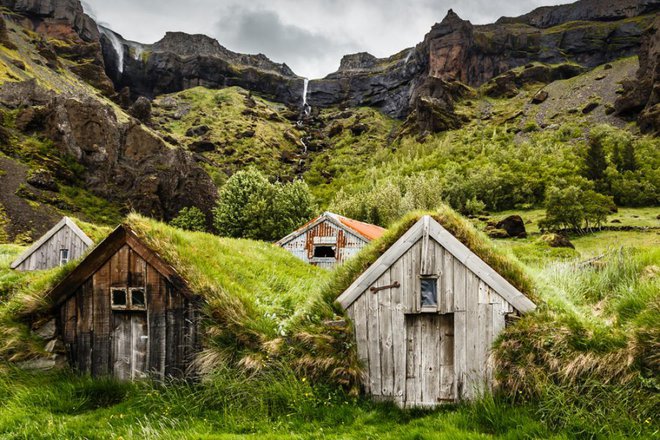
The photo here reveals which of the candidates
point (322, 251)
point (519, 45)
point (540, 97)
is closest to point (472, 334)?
point (322, 251)

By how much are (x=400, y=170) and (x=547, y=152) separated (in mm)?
32193

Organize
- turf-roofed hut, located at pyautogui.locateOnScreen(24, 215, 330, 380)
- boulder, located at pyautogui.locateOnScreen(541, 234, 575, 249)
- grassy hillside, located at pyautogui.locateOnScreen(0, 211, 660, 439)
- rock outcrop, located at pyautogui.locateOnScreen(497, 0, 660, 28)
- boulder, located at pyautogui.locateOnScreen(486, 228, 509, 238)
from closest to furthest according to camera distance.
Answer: grassy hillside, located at pyautogui.locateOnScreen(0, 211, 660, 439) → turf-roofed hut, located at pyautogui.locateOnScreen(24, 215, 330, 380) → boulder, located at pyautogui.locateOnScreen(541, 234, 575, 249) → boulder, located at pyautogui.locateOnScreen(486, 228, 509, 238) → rock outcrop, located at pyautogui.locateOnScreen(497, 0, 660, 28)

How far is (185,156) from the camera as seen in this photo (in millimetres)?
69625

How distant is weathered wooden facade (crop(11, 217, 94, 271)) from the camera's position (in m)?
20.0

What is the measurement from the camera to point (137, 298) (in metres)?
8.27

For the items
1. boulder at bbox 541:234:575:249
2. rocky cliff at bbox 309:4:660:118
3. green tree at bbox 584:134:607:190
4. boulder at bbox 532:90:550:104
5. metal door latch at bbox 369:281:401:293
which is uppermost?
rocky cliff at bbox 309:4:660:118

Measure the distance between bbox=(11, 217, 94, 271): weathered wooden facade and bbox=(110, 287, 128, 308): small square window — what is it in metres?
14.0

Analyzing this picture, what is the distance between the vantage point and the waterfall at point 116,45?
597 ft

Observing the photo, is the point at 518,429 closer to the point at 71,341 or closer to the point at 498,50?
the point at 71,341

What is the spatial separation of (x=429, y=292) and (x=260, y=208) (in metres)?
35.8

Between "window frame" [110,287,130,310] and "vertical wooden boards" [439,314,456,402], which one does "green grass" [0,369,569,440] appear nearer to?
"vertical wooden boards" [439,314,456,402]

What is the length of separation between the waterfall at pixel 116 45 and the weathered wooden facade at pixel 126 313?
209541 mm

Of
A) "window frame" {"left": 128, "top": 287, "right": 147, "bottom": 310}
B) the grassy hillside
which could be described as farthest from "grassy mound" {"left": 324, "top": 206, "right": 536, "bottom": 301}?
"window frame" {"left": 128, "top": 287, "right": 147, "bottom": 310}

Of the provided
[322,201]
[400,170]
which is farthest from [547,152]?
[322,201]
